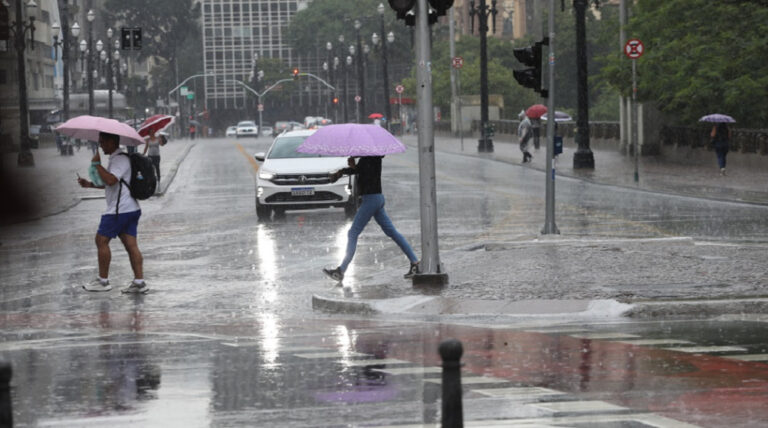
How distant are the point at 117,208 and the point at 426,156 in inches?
136

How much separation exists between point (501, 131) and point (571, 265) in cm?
6527

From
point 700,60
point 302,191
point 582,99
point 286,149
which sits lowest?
point 302,191

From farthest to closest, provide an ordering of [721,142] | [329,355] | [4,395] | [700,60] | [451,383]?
[700,60] → [721,142] → [329,355] → [451,383] → [4,395]

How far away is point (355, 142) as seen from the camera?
16812 mm

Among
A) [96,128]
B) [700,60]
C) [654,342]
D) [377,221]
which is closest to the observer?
[654,342]

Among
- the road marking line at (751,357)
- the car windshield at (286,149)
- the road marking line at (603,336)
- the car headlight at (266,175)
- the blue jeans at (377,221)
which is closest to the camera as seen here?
the road marking line at (751,357)

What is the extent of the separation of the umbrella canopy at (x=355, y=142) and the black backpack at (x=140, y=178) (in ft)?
6.55

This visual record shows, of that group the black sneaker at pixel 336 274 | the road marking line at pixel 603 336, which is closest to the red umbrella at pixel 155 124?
the black sneaker at pixel 336 274

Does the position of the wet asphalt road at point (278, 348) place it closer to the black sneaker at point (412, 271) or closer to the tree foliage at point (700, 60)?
the black sneaker at point (412, 271)

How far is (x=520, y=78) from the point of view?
68.3 feet

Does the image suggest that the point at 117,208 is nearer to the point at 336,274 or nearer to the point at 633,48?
the point at 336,274

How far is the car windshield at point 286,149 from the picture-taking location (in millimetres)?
29188

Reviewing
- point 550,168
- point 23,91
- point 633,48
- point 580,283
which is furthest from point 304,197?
point 23,91

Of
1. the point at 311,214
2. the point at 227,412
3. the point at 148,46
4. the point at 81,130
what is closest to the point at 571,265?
the point at 81,130
